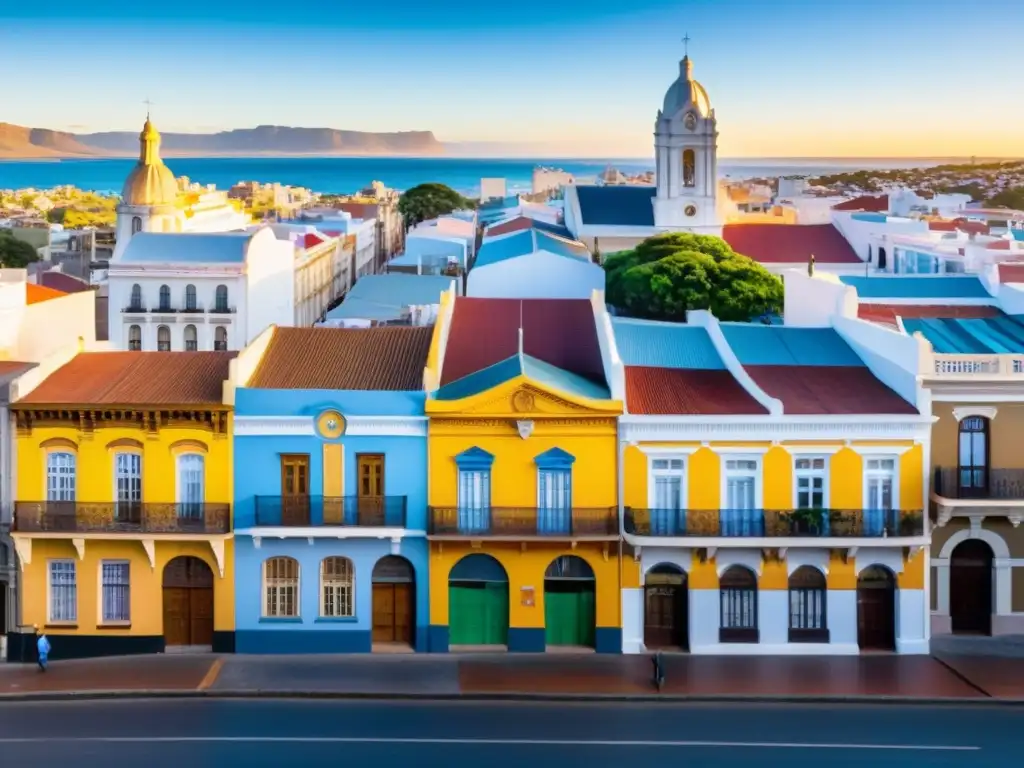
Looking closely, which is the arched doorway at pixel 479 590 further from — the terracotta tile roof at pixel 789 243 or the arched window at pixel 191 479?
the terracotta tile roof at pixel 789 243

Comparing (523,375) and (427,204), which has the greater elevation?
(427,204)

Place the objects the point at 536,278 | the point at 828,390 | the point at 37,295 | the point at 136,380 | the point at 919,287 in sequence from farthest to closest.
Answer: the point at 536,278
the point at 919,287
the point at 37,295
the point at 136,380
the point at 828,390

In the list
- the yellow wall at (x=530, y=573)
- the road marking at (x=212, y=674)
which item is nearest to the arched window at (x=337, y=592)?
the yellow wall at (x=530, y=573)

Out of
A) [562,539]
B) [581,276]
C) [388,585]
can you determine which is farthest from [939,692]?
[581,276]

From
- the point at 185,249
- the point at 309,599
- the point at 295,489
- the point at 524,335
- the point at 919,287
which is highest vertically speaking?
the point at 185,249

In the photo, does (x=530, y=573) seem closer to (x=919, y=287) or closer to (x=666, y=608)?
(x=666, y=608)

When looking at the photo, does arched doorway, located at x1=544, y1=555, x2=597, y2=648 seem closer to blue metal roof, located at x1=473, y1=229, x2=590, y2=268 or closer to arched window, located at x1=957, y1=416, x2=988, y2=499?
arched window, located at x1=957, y1=416, x2=988, y2=499

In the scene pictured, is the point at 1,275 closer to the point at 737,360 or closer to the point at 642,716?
the point at 737,360

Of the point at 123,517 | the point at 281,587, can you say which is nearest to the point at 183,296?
the point at 123,517
